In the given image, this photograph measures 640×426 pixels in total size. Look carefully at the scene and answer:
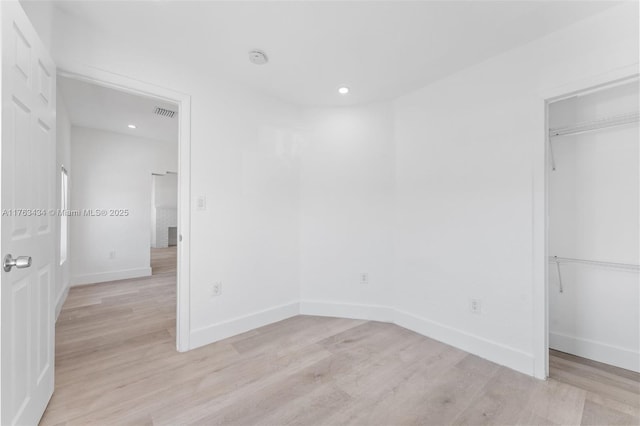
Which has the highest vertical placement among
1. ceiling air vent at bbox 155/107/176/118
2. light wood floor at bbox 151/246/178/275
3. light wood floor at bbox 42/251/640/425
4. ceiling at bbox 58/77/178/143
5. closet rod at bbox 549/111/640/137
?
ceiling at bbox 58/77/178/143

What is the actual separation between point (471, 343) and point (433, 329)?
34 cm

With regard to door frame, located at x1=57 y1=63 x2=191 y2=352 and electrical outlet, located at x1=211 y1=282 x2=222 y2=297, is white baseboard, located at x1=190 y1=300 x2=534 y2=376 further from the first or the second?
electrical outlet, located at x1=211 y1=282 x2=222 y2=297

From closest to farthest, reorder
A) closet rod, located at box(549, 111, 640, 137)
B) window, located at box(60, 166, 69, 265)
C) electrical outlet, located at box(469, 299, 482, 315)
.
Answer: closet rod, located at box(549, 111, 640, 137) < electrical outlet, located at box(469, 299, 482, 315) < window, located at box(60, 166, 69, 265)

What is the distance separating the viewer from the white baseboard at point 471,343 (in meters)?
2.02

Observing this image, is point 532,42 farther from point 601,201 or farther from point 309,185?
point 309,185

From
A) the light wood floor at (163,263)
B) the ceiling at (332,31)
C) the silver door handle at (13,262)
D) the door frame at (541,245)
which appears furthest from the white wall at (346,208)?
the light wood floor at (163,263)

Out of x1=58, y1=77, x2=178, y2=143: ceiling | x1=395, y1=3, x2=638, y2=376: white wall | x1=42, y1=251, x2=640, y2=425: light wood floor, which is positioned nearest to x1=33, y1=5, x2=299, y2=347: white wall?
x1=42, y1=251, x2=640, y2=425: light wood floor

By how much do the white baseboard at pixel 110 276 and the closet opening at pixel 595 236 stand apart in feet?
18.7

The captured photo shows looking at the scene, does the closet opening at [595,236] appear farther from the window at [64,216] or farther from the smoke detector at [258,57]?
the window at [64,216]

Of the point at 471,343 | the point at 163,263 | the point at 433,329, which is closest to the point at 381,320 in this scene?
the point at 433,329

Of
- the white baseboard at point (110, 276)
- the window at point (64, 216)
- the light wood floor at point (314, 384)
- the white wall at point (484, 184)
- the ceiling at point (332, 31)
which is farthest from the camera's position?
Result: the white baseboard at point (110, 276)

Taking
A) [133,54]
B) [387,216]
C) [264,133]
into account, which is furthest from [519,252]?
[133,54]

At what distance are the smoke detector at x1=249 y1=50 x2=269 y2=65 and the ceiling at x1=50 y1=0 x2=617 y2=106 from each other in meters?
0.05

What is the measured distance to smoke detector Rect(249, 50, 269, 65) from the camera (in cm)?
215
